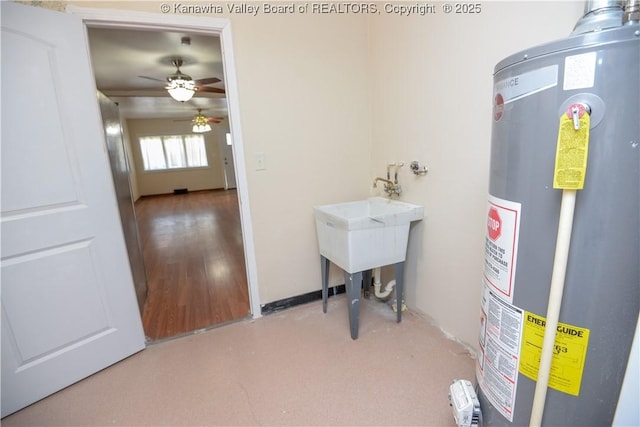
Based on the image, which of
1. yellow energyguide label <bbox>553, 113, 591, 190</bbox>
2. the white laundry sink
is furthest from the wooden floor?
yellow energyguide label <bbox>553, 113, 591, 190</bbox>

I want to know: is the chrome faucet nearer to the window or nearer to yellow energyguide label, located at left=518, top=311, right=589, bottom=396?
yellow energyguide label, located at left=518, top=311, right=589, bottom=396

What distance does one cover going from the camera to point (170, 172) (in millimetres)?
9047

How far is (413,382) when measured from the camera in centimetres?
151

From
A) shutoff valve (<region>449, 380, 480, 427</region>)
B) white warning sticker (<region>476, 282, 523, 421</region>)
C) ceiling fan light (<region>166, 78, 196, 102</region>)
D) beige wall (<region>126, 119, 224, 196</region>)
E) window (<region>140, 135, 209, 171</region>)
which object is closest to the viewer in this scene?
white warning sticker (<region>476, 282, 523, 421</region>)

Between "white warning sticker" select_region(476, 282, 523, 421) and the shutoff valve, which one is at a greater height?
"white warning sticker" select_region(476, 282, 523, 421)

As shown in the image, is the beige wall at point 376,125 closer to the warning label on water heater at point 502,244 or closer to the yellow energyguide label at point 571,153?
the warning label on water heater at point 502,244

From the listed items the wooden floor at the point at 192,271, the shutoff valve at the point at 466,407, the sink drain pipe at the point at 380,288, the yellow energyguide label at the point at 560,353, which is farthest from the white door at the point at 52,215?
the yellow energyguide label at the point at 560,353

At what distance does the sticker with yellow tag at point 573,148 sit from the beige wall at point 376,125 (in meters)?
0.72

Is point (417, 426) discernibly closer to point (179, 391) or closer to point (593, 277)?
point (593, 277)

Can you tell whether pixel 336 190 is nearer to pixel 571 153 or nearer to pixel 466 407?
pixel 466 407

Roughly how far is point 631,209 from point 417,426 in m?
1.10

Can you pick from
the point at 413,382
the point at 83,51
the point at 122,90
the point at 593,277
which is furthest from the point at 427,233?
the point at 122,90

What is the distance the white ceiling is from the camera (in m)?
2.79

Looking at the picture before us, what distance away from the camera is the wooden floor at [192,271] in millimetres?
2219
